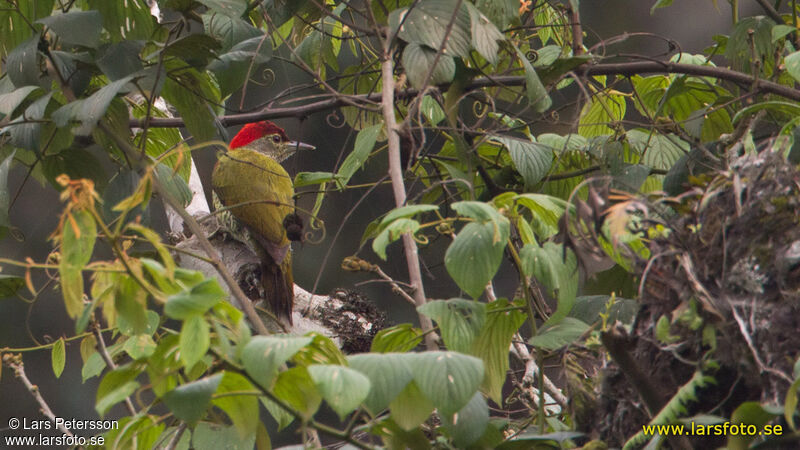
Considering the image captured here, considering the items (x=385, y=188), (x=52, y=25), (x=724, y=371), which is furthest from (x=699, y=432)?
(x=385, y=188)

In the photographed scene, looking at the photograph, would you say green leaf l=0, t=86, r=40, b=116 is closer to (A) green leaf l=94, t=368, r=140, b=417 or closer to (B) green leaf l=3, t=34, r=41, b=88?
(B) green leaf l=3, t=34, r=41, b=88

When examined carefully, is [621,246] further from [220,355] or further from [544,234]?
[544,234]

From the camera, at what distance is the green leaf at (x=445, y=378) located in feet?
2.61

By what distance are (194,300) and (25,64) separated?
0.94 meters

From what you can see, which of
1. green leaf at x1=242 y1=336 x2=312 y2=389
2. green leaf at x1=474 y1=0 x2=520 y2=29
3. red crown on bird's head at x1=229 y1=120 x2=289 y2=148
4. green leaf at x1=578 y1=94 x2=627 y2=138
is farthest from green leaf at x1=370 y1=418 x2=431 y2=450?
red crown on bird's head at x1=229 y1=120 x2=289 y2=148

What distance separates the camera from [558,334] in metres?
1.16

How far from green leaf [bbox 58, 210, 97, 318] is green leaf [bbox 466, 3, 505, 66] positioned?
0.82 m

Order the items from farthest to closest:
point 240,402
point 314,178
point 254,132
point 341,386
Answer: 1. point 254,132
2. point 314,178
3. point 240,402
4. point 341,386

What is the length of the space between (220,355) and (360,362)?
0.14 metres

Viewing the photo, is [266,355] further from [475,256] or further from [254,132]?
[254,132]

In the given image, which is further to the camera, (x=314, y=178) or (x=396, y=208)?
(x=314, y=178)

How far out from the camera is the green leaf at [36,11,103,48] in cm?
130

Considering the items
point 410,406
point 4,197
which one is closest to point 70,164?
point 4,197

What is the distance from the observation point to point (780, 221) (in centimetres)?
91
